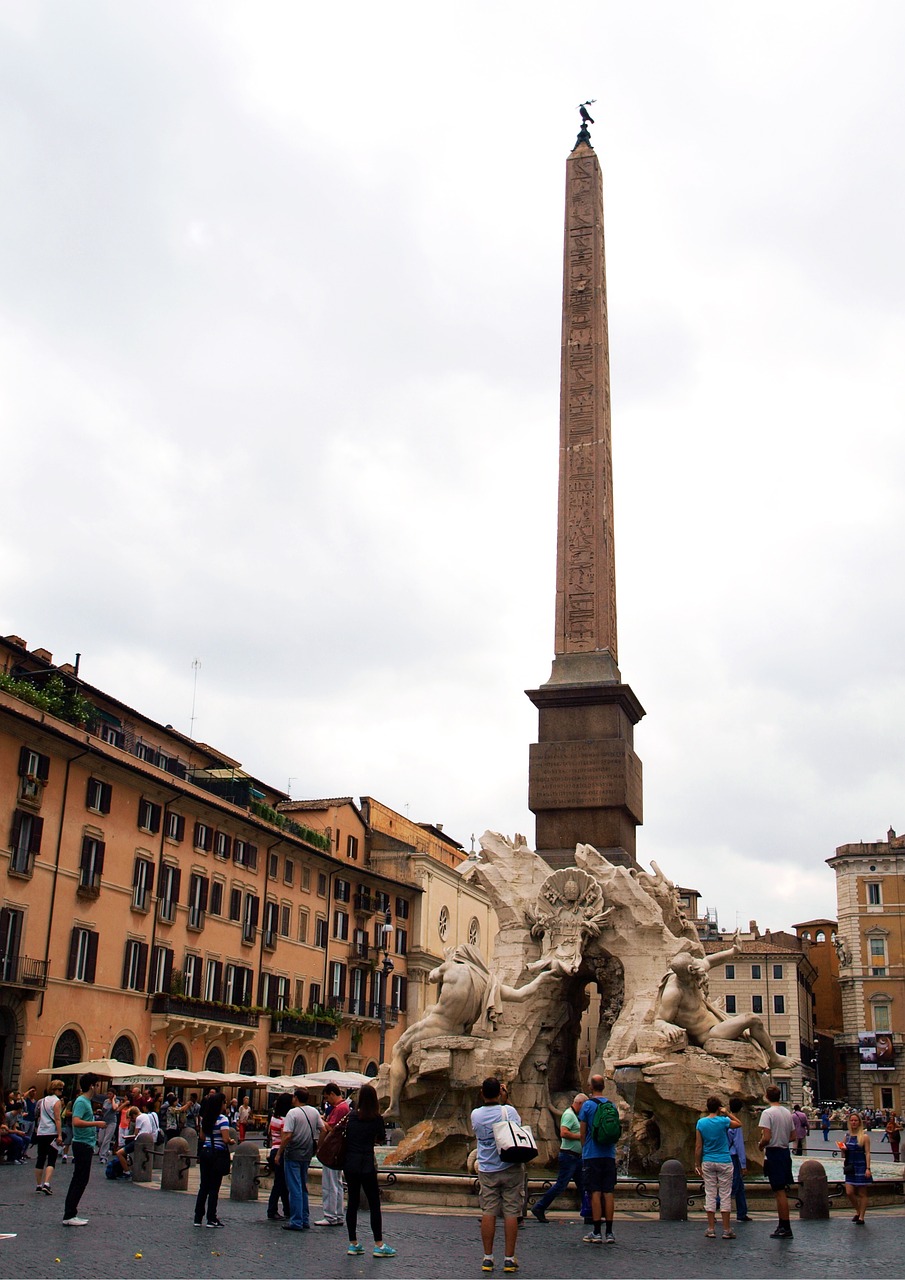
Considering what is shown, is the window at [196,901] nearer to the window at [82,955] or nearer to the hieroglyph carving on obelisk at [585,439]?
the window at [82,955]

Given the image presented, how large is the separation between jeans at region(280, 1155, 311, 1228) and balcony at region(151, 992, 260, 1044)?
22505 mm

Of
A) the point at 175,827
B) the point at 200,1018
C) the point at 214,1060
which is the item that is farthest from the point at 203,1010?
the point at 175,827

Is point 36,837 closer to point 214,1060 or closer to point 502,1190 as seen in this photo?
point 214,1060

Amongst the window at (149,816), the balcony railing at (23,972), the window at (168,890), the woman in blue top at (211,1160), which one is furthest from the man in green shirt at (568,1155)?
the window at (168,890)

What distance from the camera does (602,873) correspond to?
14.6m

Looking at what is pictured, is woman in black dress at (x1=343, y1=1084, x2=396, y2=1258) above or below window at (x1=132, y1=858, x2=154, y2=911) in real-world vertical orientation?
below

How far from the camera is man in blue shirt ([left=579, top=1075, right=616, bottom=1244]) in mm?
9359

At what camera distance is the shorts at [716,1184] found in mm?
9711

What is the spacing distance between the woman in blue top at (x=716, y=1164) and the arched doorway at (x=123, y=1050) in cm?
2265

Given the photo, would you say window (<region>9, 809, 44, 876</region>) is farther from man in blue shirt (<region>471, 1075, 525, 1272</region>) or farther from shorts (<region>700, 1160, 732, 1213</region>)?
man in blue shirt (<region>471, 1075, 525, 1272</region>)

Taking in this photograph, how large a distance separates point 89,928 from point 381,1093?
17075 millimetres

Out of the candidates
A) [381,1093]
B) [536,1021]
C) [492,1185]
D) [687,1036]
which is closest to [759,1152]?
[687,1036]

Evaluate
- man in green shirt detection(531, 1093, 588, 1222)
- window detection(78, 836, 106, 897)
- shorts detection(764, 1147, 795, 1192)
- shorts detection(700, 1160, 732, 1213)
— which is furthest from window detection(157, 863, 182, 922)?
shorts detection(700, 1160, 732, 1213)

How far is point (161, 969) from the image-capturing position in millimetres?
32250
